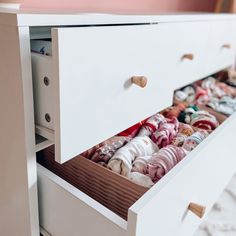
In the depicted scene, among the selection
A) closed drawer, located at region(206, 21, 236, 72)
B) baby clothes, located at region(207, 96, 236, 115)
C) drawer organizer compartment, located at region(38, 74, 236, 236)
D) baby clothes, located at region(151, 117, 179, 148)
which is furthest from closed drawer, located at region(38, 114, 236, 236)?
closed drawer, located at region(206, 21, 236, 72)

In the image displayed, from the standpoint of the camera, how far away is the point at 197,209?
0.63 meters

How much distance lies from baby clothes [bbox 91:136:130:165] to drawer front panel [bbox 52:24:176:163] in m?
0.06

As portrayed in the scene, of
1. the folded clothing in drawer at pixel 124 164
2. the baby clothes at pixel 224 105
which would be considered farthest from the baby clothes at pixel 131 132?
the baby clothes at pixel 224 105

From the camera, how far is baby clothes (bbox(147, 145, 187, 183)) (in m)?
0.63

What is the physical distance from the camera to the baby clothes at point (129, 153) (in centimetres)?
63

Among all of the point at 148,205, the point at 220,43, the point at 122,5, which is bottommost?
the point at 148,205

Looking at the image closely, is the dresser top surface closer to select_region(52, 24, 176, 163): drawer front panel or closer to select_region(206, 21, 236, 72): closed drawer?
select_region(52, 24, 176, 163): drawer front panel

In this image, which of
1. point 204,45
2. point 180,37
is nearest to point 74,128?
point 180,37

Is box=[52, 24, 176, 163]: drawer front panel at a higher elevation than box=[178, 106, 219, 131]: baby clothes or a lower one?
higher

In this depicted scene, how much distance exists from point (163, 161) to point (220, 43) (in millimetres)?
781

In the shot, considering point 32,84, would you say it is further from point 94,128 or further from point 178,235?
point 178,235

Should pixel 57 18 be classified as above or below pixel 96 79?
above

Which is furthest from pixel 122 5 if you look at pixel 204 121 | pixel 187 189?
pixel 187 189

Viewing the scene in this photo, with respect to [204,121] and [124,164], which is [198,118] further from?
[124,164]
